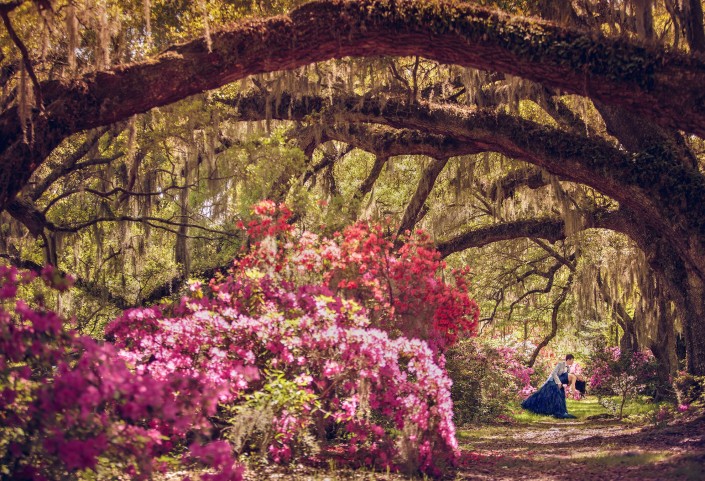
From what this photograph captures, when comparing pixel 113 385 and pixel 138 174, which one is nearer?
pixel 113 385

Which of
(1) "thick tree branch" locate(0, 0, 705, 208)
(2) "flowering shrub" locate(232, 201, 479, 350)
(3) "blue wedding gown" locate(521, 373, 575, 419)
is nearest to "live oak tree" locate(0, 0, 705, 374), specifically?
(1) "thick tree branch" locate(0, 0, 705, 208)

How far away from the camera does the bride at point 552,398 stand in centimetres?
1331

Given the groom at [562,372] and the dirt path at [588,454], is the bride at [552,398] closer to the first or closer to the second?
the groom at [562,372]

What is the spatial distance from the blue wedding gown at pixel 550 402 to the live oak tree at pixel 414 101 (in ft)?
7.29

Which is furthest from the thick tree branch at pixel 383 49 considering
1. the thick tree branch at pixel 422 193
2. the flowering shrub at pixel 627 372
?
the flowering shrub at pixel 627 372

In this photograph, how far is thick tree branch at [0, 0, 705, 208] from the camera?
592 cm

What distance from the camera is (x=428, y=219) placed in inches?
551

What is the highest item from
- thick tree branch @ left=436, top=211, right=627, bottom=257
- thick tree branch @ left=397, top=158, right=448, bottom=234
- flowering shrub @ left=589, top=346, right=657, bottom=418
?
thick tree branch @ left=397, top=158, right=448, bottom=234

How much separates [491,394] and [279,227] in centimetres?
643

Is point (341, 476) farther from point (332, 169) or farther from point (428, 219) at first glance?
point (428, 219)

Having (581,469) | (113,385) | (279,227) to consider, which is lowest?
(581,469)

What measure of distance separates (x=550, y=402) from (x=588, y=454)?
6.45m

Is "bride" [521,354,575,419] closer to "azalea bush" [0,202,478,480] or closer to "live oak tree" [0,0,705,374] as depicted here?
"live oak tree" [0,0,705,374]

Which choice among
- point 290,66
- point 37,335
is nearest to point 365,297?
point 290,66
